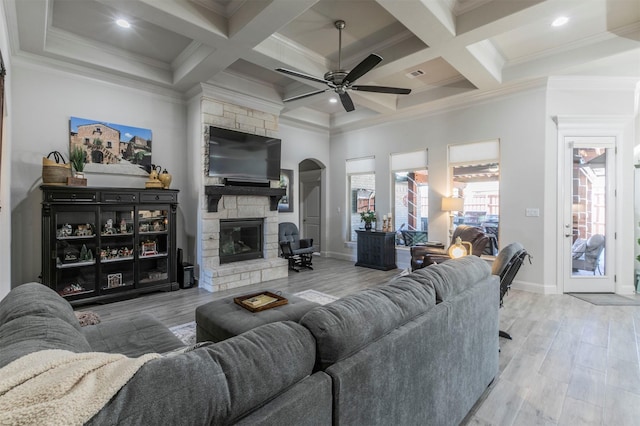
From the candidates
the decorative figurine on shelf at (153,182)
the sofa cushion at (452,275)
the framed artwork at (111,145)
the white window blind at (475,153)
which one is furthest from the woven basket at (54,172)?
the white window blind at (475,153)

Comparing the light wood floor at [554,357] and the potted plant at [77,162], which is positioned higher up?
the potted plant at [77,162]

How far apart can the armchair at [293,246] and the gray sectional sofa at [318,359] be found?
4.09 meters

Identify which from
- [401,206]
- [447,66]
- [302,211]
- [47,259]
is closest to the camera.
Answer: [47,259]

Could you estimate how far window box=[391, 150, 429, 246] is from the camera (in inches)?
244

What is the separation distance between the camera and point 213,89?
191 inches

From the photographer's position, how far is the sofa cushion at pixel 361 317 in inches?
43.2

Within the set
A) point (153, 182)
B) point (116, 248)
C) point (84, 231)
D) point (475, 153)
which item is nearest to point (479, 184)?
point (475, 153)

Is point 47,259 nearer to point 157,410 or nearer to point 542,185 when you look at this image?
point 157,410

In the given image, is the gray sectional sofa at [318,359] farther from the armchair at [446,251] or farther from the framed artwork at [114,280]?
the armchair at [446,251]

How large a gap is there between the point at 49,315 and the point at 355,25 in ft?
12.9

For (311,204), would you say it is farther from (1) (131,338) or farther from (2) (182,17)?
(1) (131,338)

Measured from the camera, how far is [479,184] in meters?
5.46

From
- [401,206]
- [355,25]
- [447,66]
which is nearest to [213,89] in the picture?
[355,25]

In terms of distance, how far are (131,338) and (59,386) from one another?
4.94 feet
